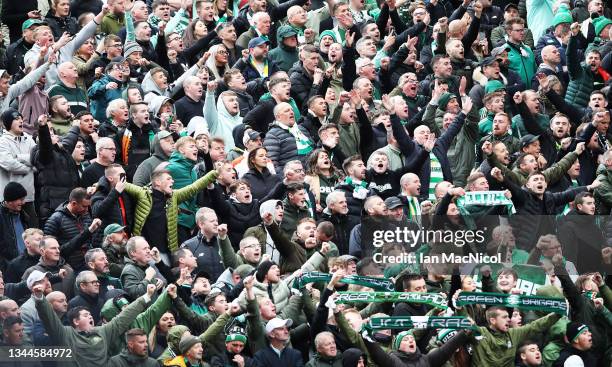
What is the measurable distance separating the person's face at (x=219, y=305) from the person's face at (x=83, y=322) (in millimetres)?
1235

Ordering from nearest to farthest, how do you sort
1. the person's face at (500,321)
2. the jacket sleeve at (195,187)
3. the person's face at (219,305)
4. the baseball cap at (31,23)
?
the person's face at (219,305) < the person's face at (500,321) < the jacket sleeve at (195,187) < the baseball cap at (31,23)

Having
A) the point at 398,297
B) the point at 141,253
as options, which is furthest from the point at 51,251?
the point at 398,297

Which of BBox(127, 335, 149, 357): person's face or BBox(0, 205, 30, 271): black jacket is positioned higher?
BBox(127, 335, 149, 357): person's face

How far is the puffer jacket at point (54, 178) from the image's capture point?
68.8ft

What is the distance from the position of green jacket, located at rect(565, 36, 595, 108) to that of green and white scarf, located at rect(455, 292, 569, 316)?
18.5 feet

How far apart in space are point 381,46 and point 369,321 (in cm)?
737

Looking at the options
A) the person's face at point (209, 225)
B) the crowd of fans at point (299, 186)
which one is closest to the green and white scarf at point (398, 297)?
the crowd of fans at point (299, 186)

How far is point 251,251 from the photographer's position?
20.1m

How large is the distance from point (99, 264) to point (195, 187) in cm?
186

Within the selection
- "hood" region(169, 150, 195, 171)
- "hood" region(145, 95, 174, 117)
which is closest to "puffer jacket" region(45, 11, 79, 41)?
"hood" region(145, 95, 174, 117)

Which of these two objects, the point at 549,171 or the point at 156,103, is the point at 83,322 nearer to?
the point at 156,103

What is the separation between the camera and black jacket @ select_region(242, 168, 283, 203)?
70.5ft

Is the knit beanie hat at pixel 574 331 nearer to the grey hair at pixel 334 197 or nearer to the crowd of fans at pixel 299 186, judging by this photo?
the crowd of fans at pixel 299 186

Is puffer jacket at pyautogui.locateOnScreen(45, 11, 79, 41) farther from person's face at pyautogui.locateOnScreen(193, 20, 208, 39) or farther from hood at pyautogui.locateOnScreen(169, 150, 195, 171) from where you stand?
hood at pyautogui.locateOnScreen(169, 150, 195, 171)
